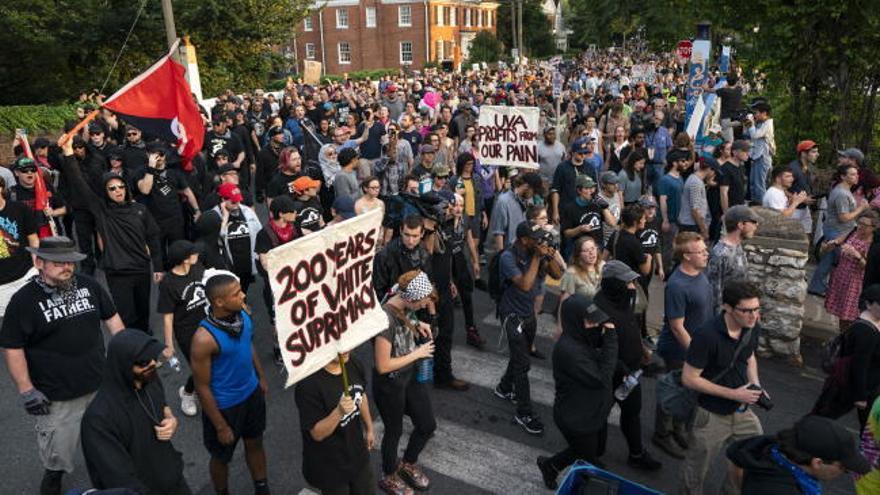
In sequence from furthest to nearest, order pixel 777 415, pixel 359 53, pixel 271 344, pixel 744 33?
pixel 359 53
pixel 744 33
pixel 271 344
pixel 777 415

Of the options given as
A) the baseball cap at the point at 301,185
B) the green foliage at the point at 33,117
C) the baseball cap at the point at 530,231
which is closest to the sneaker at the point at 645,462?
the baseball cap at the point at 530,231

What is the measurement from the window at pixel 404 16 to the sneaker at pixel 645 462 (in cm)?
5496

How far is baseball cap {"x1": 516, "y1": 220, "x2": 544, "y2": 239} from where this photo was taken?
5754 millimetres

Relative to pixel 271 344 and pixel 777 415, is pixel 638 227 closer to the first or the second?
pixel 777 415

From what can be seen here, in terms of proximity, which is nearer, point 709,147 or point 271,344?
point 271,344

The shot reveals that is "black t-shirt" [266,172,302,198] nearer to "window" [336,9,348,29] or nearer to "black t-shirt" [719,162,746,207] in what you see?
"black t-shirt" [719,162,746,207]

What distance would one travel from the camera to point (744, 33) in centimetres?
1233

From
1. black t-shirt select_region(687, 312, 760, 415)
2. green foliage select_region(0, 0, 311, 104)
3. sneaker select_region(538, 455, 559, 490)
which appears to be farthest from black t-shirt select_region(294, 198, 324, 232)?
green foliage select_region(0, 0, 311, 104)

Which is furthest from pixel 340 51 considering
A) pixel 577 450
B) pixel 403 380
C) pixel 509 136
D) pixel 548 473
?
pixel 577 450

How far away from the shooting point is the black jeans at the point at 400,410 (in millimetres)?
4637

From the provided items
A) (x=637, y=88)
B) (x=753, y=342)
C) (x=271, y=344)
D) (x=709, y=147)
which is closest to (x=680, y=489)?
(x=753, y=342)

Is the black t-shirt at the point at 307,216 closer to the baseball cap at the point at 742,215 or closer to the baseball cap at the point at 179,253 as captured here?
the baseball cap at the point at 179,253

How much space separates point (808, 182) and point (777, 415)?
495 centimetres

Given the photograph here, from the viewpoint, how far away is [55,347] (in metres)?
4.58
